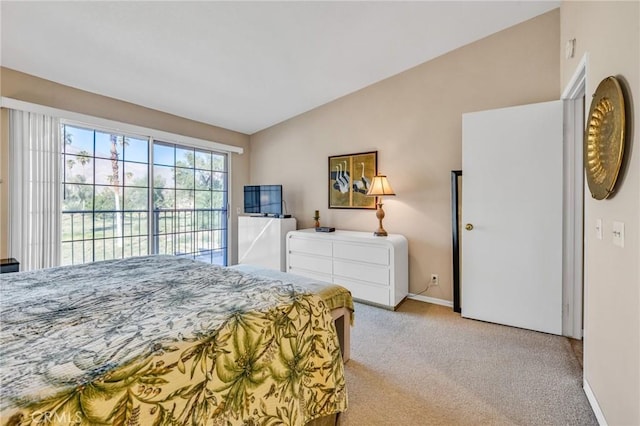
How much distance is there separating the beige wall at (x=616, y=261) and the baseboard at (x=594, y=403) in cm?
3

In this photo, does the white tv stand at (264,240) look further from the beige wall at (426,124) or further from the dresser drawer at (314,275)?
the beige wall at (426,124)

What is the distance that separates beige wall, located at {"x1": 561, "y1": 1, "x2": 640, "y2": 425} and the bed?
1.23 meters

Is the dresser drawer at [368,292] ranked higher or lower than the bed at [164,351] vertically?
lower

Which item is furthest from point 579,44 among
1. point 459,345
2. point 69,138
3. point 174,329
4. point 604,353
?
point 69,138

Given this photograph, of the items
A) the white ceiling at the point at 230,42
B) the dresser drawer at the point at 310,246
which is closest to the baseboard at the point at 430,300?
the dresser drawer at the point at 310,246

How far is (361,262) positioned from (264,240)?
5.42ft

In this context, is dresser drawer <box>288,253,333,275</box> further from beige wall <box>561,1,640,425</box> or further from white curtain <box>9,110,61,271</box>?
white curtain <box>9,110,61,271</box>

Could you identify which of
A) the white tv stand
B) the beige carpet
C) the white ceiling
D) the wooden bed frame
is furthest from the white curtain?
the beige carpet

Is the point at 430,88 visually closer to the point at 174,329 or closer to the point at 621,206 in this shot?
the point at 621,206

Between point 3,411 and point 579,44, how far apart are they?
323cm

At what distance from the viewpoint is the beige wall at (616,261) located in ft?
3.85

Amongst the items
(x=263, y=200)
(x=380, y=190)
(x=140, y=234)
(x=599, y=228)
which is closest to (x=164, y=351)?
(x=599, y=228)

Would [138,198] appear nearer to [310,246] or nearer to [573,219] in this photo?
[310,246]

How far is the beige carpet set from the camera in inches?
61.9
